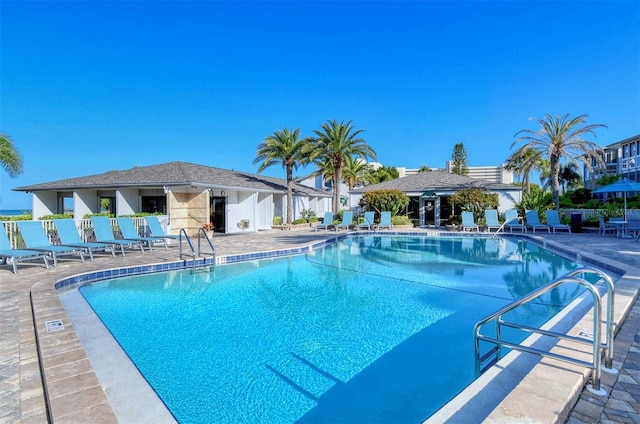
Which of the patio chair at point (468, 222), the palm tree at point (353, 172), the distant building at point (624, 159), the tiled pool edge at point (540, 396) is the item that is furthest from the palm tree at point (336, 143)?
the distant building at point (624, 159)

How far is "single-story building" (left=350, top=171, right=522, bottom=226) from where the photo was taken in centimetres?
2336

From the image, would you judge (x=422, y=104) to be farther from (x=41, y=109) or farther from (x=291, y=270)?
(x=41, y=109)

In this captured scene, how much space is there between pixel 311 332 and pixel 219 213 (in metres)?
17.5

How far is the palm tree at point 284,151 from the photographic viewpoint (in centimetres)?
2347

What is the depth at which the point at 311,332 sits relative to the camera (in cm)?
560

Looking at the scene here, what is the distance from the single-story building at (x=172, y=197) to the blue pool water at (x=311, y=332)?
876 centimetres

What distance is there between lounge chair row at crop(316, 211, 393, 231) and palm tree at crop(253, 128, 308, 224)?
3.95 m

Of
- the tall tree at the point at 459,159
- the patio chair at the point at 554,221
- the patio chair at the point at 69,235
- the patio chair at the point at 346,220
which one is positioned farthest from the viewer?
the tall tree at the point at 459,159

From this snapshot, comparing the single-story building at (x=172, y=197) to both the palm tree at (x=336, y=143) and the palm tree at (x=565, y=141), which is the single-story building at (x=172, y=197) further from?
the palm tree at (x=565, y=141)

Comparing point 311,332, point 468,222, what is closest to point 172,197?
point 311,332

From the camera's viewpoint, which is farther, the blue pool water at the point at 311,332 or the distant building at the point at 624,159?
the distant building at the point at 624,159

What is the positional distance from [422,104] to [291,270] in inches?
1043

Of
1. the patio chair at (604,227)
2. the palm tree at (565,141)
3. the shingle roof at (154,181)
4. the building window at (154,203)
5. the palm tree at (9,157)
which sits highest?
the palm tree at (565,141)

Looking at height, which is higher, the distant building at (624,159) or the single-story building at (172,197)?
the distant building at (624,159)
